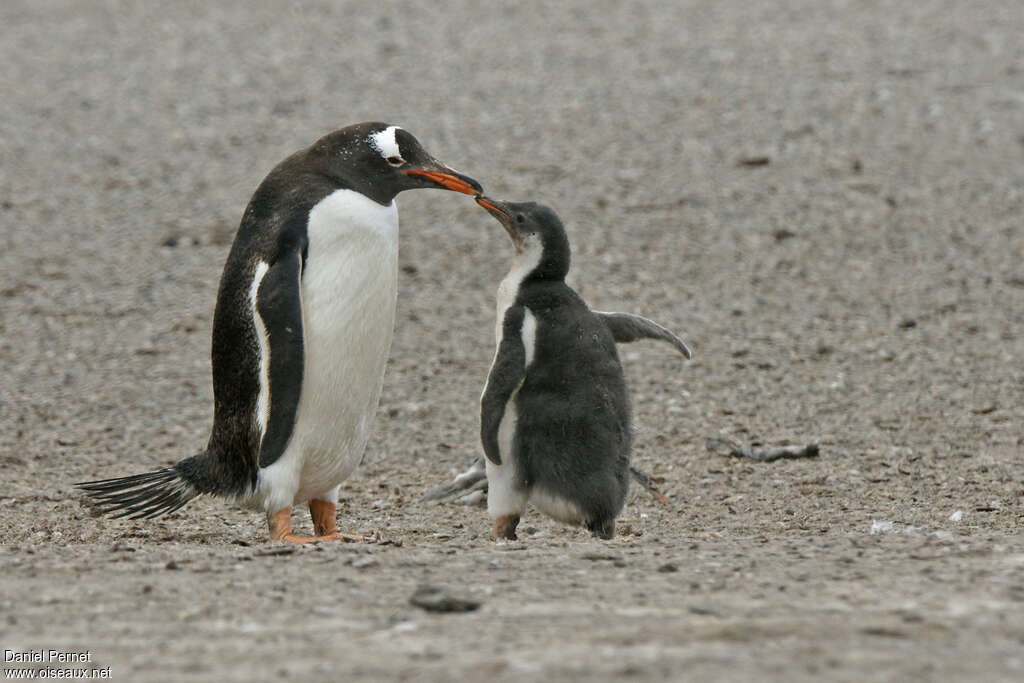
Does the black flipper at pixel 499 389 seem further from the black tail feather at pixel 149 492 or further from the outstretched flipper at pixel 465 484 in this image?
the black tail feather at pixel 149 492

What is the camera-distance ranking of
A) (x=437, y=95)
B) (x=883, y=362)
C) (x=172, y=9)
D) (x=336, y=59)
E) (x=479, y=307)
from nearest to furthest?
1. (x=883, y=362)
2. (x=479, y=307)
3. (x=437, y=95)
4. (x=336, y=59)
5. (x=172, y=9)

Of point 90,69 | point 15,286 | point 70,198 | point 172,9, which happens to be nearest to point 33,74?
point 90,69

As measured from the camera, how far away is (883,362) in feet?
26.4

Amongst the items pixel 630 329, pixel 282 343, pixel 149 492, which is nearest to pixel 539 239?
pixel 630 329

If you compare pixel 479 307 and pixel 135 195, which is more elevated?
pixel 135 195

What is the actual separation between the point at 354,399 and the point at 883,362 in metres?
3.74

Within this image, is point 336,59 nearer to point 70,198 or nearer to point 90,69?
point 90,69

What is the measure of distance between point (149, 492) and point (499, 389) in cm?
142

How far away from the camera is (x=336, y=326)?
5.26 metres

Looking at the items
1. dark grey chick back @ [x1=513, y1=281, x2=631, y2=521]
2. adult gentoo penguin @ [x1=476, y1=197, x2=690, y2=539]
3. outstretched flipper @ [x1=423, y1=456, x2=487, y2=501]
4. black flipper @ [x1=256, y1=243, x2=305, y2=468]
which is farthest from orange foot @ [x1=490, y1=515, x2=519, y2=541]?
black flipper @ [x1=256, y1=243, x2=305, y2=468]

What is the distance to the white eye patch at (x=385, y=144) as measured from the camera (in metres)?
5.37

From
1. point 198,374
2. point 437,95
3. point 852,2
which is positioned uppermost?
point 852,2

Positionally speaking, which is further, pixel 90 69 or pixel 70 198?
pixel 90 69

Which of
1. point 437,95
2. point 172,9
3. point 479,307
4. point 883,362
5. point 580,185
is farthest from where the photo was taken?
point 172,9
